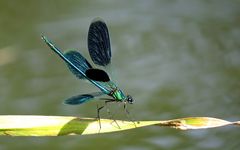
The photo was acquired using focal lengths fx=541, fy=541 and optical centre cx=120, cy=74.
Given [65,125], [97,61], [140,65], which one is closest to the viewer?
[65,125]

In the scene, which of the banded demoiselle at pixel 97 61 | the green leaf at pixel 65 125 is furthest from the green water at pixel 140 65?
the green leaf at pixel 65 125

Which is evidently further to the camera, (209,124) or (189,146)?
(189,146)

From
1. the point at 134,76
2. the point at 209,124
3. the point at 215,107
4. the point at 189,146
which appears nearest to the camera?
the point at 209,124

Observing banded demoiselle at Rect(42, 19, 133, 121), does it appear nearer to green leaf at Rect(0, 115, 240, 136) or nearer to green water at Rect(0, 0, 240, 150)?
green leaf at Rect(0, 115, 240, 136)

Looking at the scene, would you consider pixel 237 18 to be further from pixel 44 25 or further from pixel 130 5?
pixel 44 25

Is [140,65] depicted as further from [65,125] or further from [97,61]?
[65,125]

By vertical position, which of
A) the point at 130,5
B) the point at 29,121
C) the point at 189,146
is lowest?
the point at 29,121

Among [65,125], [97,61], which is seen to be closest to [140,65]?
[97,61]

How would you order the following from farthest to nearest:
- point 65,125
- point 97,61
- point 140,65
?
point 140,65
point 97,61
point 65,125

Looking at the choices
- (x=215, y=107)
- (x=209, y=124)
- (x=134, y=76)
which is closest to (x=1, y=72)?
(x=134, y=76)
